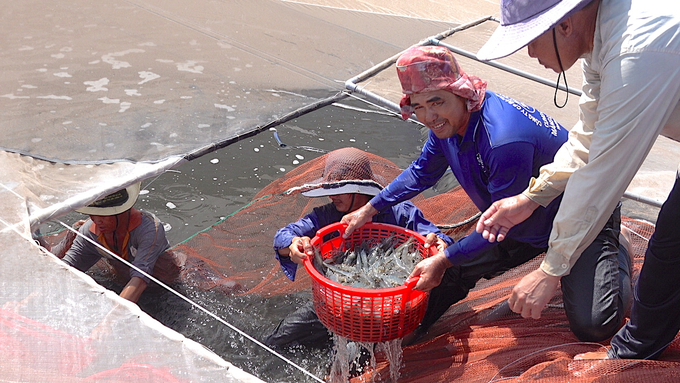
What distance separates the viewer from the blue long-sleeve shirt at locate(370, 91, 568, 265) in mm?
2598

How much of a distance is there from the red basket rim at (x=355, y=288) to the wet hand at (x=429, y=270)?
1.4 inches

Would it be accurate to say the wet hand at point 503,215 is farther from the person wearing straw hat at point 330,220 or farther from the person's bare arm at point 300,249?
the person's bare arm at point 300,249

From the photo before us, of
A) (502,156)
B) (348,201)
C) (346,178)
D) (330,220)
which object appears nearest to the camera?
(502,156)

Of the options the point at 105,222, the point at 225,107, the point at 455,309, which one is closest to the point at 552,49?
the point at 455,309

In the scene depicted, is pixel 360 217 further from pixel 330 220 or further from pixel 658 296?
pixel 658 296

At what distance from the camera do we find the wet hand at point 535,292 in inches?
75.9

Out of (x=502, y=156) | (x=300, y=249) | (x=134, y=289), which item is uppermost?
(x=502, y=156)

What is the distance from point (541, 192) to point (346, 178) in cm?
132

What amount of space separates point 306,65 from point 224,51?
768 mm

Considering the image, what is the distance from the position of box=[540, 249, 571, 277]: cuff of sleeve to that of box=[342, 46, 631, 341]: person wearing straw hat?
75 cm

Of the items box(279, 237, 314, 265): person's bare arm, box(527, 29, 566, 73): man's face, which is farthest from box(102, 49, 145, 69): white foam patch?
box(527, 29, 566, 73): man's face

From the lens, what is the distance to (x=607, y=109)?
1689 millimetres

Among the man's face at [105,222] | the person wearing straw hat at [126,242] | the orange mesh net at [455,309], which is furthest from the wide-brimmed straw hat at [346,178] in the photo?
the man's face at [105,222]

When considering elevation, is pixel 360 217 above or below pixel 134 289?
above
